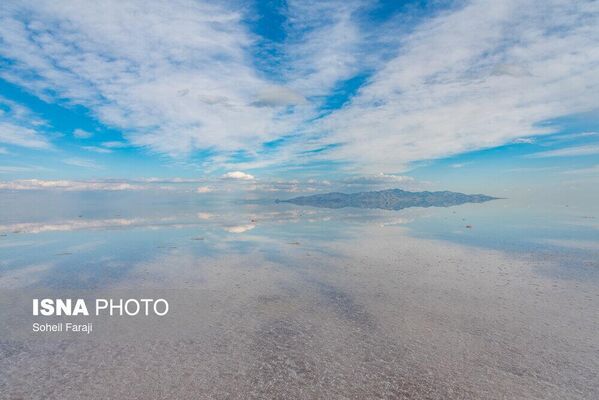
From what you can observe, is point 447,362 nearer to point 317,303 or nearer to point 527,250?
point 317,303

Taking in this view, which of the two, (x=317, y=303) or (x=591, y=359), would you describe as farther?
(x=317, y=303)

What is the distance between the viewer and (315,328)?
18.7 metres

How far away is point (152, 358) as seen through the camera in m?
15.5

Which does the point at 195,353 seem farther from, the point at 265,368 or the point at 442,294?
the point at 442,294

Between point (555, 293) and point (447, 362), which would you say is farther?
point (555, 293)

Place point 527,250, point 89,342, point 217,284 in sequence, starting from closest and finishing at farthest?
point 89,342, point 217,284, point 527,250

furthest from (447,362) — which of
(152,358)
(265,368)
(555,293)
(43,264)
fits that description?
(43,264)

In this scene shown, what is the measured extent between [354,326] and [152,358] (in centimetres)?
1101

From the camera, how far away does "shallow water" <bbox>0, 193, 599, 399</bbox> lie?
13664 mm

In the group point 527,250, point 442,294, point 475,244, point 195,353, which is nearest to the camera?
point 195,353

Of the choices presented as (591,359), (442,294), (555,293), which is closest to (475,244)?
(555,293)

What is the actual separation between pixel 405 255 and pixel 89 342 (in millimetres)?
31746

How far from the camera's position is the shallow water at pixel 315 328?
13664mm

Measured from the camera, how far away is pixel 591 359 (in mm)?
15250
